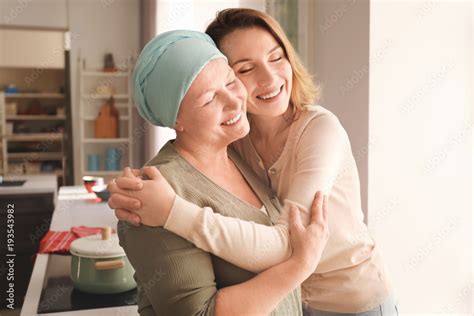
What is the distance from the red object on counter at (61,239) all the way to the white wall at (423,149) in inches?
44.7

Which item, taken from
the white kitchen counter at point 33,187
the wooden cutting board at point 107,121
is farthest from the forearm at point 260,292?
the wooden cutting board at point 107,121

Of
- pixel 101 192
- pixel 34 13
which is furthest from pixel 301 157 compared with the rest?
pixel 34 13

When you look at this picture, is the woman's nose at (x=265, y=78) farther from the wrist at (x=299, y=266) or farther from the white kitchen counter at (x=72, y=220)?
the white kitchen counter at (x=72, y=220)

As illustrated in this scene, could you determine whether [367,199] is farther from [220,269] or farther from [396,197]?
[220,269]

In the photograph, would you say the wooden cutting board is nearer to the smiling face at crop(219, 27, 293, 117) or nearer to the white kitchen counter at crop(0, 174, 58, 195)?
the white kitchen counter at crop(0, 174, 58, 195)

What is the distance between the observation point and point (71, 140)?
6.30 m

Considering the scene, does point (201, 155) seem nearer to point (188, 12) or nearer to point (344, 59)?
point (344, 59)

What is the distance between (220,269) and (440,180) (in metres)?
1.51

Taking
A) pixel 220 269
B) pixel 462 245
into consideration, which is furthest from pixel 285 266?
pixel 462 245

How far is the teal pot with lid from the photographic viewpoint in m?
1.41

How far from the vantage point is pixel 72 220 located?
2.34 metres

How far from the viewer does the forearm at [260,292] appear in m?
0.89

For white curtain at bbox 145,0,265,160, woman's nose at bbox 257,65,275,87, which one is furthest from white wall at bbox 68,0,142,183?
woman's nose at bbox 257,65,275,87

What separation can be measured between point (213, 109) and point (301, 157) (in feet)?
0.88
